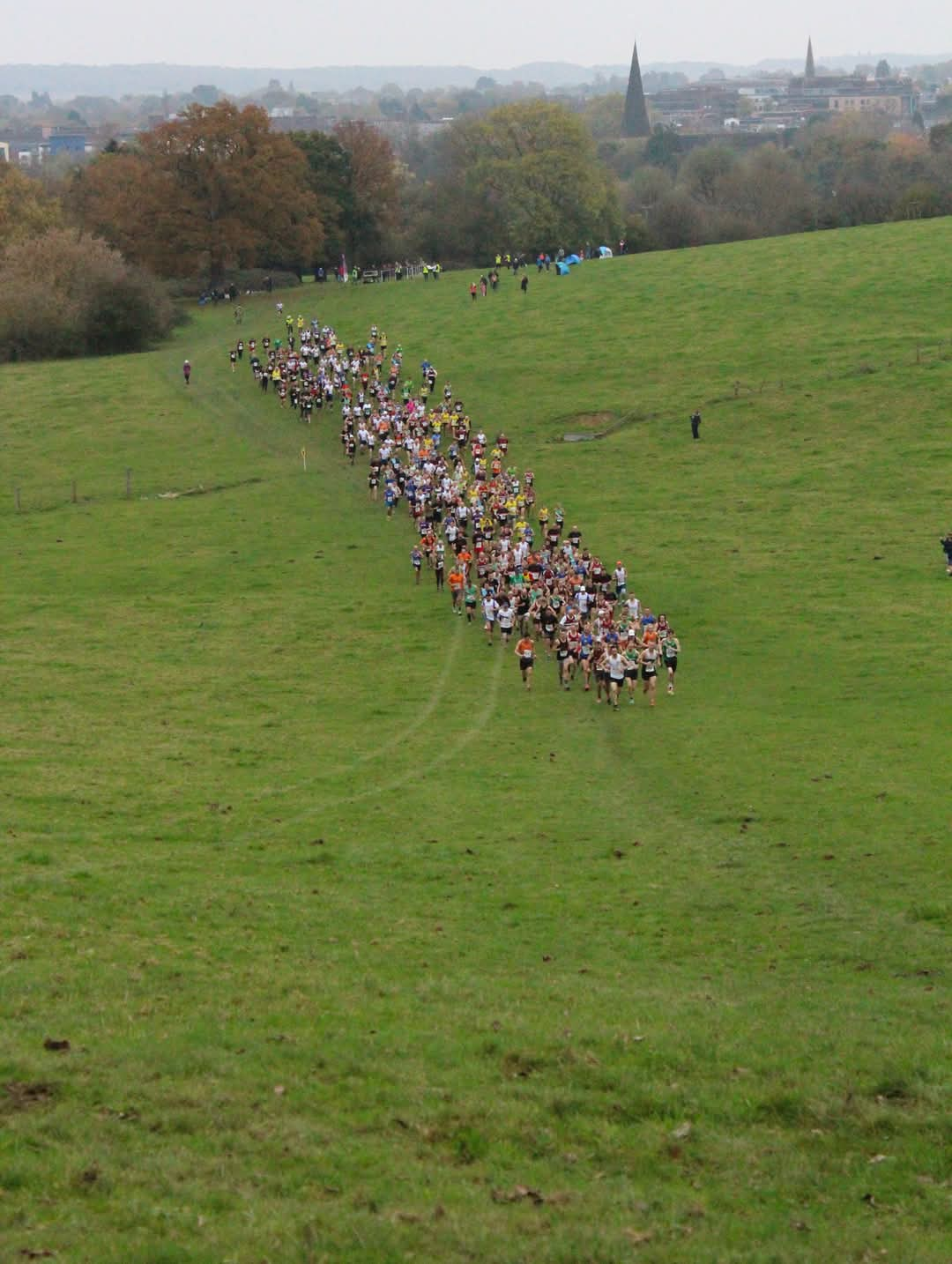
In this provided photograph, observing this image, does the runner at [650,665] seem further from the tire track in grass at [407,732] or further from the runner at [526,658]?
the tire track in grass at [407,732]

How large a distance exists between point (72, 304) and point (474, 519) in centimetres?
5298

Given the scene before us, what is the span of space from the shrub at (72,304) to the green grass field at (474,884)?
33712 millimetres

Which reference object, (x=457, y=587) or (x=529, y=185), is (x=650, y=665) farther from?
(x=529, y=185)

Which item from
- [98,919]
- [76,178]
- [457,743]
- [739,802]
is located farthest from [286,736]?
[76,178]

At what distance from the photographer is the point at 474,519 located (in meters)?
54.5

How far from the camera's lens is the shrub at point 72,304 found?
97.9 m

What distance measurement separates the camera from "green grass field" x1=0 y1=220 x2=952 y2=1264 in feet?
50.0

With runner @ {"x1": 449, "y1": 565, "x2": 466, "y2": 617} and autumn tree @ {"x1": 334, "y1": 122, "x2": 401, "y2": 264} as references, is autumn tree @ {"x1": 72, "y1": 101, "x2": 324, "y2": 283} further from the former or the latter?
runner @ {"x1": 449, "y1": 565, "x2": 466, "y2": 617}

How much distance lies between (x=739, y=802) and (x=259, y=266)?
98.5 m

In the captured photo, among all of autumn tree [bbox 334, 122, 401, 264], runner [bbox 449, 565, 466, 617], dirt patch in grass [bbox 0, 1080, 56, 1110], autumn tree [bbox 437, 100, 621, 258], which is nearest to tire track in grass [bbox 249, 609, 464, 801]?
runner [bbox 449, 565, 466, 617]

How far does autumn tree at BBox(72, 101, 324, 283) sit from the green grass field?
5101 cm

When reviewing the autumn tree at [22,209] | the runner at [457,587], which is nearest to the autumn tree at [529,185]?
the autumn tree at [22,209]

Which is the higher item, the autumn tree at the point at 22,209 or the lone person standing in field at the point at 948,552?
the autumn tree at the point at 22,209

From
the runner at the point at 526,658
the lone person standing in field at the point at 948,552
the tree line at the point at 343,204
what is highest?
the tree line at the point at 343,204
